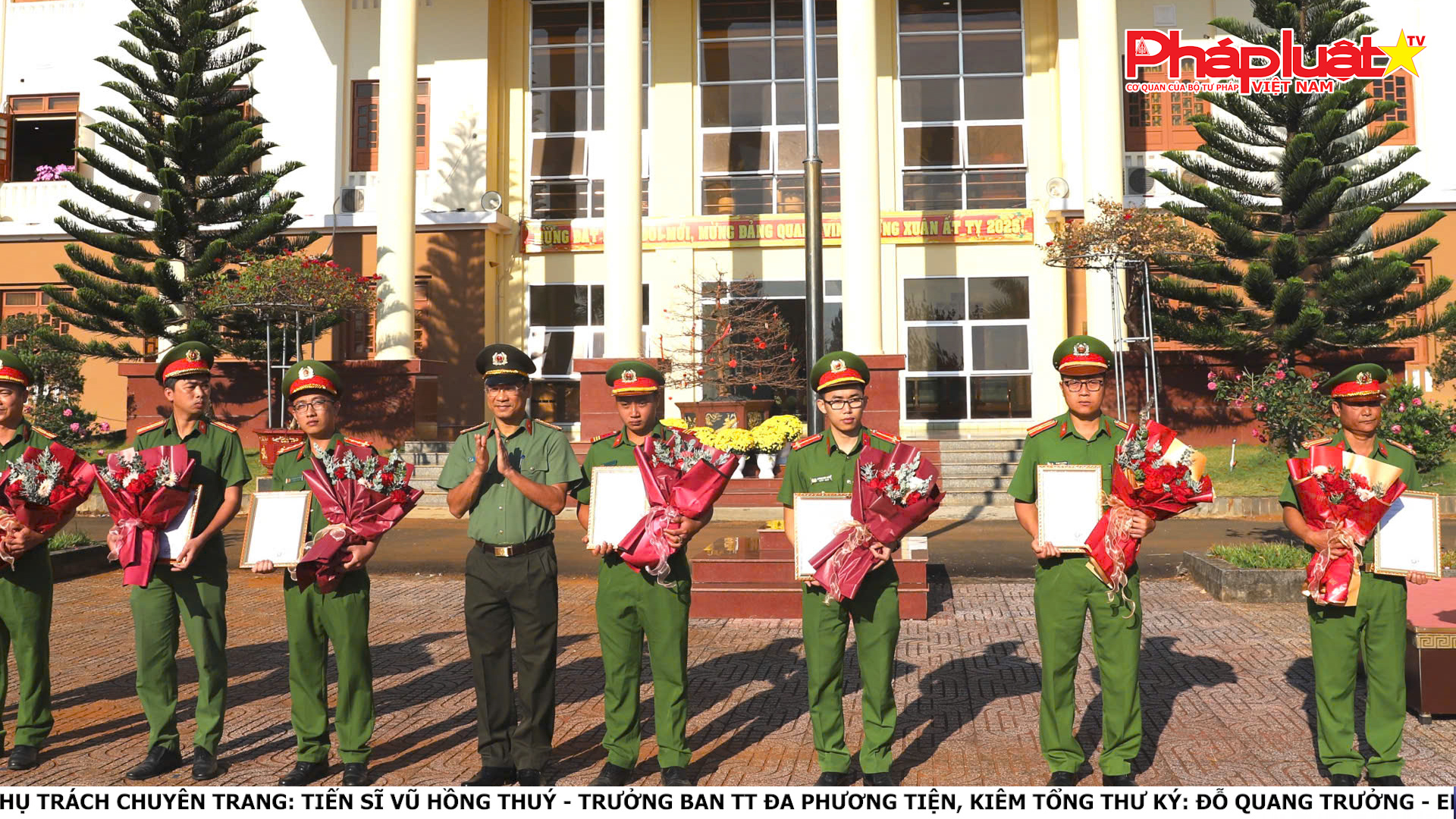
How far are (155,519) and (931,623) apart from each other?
5.27 metres

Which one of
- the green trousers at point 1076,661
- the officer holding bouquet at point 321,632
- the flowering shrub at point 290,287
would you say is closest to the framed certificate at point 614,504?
the officer holding bouquet at point 321,632

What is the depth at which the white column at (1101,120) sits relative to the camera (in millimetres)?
17516

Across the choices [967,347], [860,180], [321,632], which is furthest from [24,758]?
[967,347]

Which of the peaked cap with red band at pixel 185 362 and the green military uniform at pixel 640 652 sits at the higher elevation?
the peaked cap with red band at pixel 185 362

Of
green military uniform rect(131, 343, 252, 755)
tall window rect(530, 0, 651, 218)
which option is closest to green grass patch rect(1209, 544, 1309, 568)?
green military uniform rect(131, 343, 252, 755)

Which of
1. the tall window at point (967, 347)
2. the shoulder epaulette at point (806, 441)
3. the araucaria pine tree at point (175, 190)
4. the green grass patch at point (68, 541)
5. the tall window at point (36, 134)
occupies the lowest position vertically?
the green grass patch at point (68, 541)

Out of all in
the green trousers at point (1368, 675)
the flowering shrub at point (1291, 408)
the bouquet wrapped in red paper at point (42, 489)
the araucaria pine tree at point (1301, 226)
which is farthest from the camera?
the araucaria pine tree at point (1301, 226)

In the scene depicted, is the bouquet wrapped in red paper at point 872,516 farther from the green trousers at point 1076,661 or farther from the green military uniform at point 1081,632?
the green trousers at point 1076,661

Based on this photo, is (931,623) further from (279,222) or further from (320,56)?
(320,56)

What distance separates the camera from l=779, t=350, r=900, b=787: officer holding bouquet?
4.41m

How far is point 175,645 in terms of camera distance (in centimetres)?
492

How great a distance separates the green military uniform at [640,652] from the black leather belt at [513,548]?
30cm

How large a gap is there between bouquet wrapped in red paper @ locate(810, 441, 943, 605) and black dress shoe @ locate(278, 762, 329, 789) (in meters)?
2.22

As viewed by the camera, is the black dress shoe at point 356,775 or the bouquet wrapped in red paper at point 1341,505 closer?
the bouquet wrapped in red paper at point 1341,505
